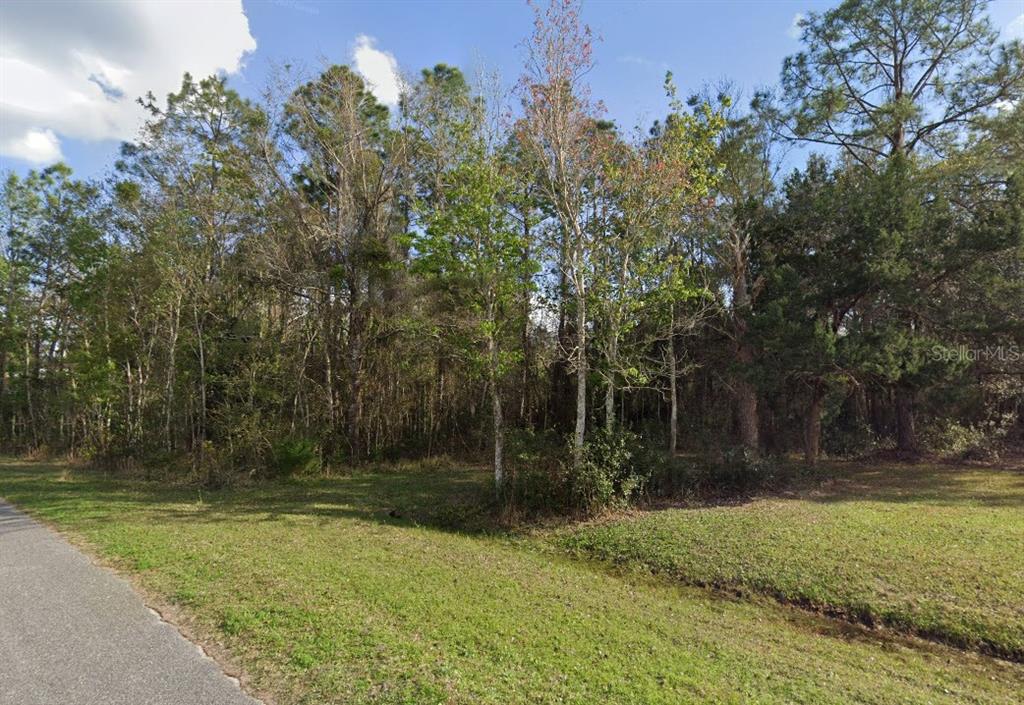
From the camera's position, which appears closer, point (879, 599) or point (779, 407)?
point (879, 599)

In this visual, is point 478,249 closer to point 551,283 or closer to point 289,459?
point 551,283

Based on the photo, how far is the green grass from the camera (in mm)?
6320

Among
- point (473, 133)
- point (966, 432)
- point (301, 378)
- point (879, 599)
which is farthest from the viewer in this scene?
point (301, 378)

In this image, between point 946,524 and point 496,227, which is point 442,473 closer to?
point 496,227

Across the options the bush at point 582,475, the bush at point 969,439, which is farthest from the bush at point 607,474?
the bush at point 969,439

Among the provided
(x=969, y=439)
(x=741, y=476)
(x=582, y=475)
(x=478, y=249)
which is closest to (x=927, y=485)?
(x=741, y=476)

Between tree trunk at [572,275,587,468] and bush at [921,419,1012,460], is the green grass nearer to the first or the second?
tree trunk at [572,275,587,468]

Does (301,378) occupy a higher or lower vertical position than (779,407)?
higher

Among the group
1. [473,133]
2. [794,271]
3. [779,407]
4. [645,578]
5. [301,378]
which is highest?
[473,133]

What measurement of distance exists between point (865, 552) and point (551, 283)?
9.14 meters

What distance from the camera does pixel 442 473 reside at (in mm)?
17422

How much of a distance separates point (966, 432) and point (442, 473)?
15899 mm

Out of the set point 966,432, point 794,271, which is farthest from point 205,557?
point 966,432

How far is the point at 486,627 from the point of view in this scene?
5.23 metres
